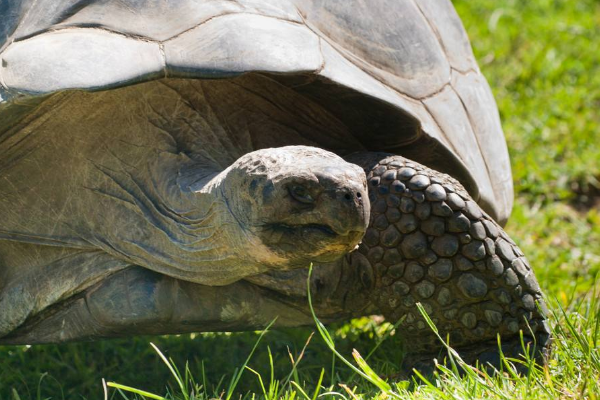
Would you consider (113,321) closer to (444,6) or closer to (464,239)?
(464,239)

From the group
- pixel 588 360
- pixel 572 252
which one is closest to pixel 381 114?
pixel 588 360

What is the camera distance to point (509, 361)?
3.04 m


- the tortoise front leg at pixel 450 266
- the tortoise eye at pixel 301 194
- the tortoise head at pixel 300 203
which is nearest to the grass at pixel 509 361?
the tortoise front leg at pixel 450 266

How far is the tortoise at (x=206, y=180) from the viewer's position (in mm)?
2816

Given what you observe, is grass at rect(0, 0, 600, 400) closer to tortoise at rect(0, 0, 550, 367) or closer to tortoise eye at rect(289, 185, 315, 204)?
tortoise at rect(0, 0, 550, 367)

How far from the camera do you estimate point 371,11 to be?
11.1 feet

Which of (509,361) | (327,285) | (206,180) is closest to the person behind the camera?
(206,180)

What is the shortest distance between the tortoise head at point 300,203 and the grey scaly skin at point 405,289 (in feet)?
1.74

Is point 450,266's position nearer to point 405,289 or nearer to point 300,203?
point 405,289

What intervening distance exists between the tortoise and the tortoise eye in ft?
0.92

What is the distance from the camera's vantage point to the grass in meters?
2.63

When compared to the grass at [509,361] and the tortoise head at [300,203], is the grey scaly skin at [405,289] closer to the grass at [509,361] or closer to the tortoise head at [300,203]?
the grass at [509,361]

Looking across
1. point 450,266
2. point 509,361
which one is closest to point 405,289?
point 450,266

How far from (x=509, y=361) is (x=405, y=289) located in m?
0.40
